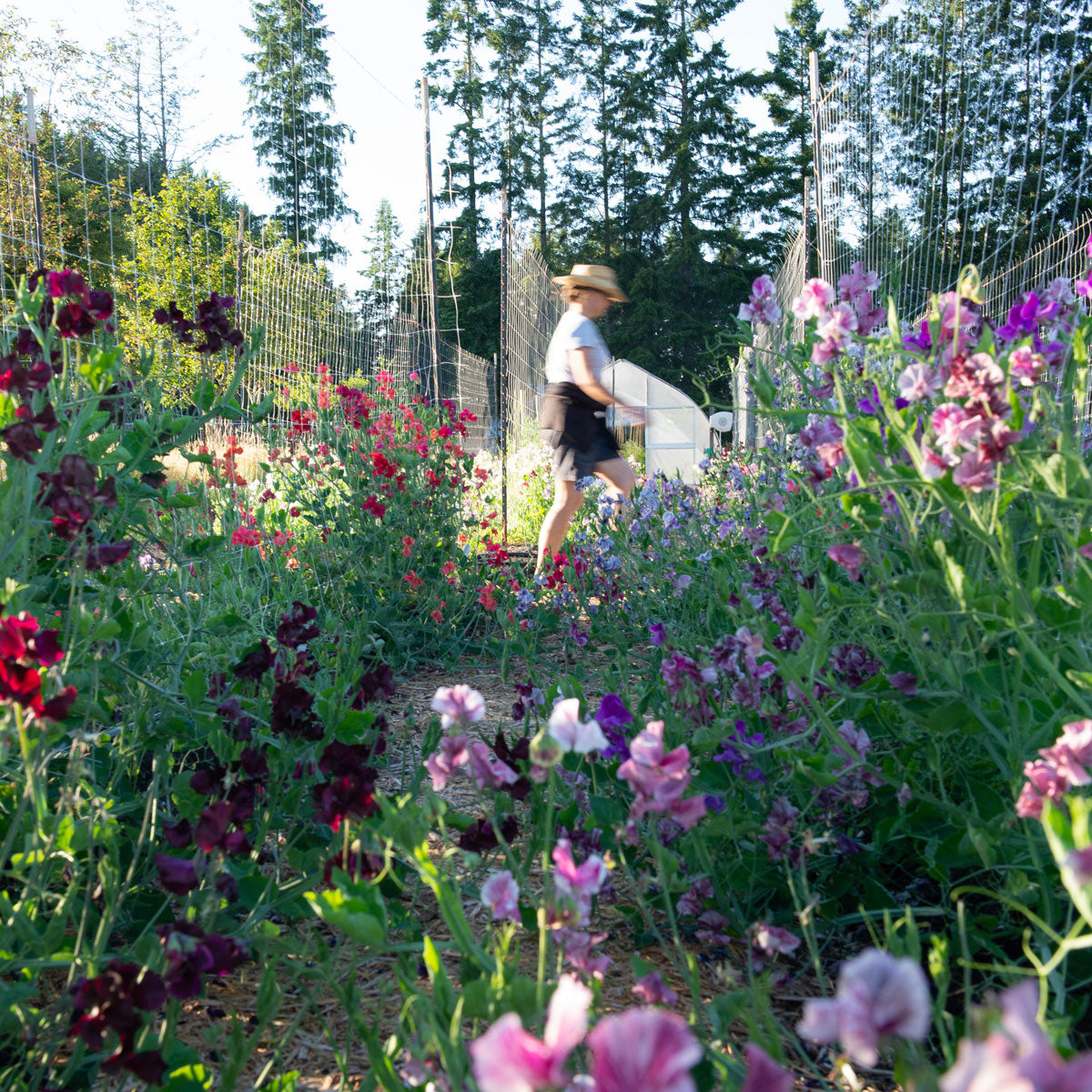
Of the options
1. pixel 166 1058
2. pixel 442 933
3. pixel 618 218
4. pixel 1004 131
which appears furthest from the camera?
pixel 618 218

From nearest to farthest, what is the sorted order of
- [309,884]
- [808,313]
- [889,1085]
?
[889,1085], [309,884], [808,313]

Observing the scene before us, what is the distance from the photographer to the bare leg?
4551 millimetres

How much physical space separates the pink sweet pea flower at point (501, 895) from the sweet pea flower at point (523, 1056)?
1.77 feet

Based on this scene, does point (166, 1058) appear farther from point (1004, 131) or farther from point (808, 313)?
point (1004, 131)

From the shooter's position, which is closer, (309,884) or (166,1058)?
(166,1058)

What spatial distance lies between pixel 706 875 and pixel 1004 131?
612 cm

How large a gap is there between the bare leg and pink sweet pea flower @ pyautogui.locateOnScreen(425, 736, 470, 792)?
3.40m

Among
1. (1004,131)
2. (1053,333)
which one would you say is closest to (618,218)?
(1004,131)

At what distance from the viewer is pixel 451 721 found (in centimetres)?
102

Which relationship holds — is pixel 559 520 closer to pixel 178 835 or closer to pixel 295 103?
pixel 178 835

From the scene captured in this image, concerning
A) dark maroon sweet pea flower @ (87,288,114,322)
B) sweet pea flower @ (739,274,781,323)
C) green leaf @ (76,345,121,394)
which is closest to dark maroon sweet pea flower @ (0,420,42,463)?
green leaf @ (76,345,121,394)

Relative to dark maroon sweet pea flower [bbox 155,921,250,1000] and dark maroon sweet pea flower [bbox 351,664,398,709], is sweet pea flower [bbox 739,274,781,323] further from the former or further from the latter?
dark maroon sweet pea flower [bbox 155,921,250,1000]

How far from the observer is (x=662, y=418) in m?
17.5

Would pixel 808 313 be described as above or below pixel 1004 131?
below
